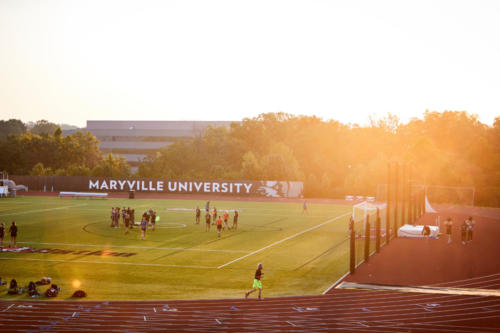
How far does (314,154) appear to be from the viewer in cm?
12631

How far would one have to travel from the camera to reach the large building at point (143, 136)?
14750 cm

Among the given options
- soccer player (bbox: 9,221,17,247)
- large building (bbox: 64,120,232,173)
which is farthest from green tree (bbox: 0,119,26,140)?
soccer player (bbox: 9,221,17,247)

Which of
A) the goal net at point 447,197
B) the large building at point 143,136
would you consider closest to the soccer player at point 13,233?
the goal net at point 447,197

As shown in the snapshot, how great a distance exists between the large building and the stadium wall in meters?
50.4

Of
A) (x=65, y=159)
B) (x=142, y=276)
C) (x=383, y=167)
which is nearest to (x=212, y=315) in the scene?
(x=142, y=276)

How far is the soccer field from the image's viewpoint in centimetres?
2447

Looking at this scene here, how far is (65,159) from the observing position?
11750cm

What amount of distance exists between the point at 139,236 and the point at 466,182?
65.4 metres

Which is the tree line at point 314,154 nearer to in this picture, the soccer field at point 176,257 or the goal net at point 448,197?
the goal net at point 448,197

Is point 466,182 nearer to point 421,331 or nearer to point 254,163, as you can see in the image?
point 254,163

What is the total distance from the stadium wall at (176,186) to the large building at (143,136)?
50411 millimetres

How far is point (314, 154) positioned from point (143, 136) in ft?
165

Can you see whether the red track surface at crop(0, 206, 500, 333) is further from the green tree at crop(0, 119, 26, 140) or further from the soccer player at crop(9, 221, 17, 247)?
the green tree at crop(0, 119, 26, 140)

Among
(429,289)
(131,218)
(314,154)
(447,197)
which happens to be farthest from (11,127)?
(429,289)
